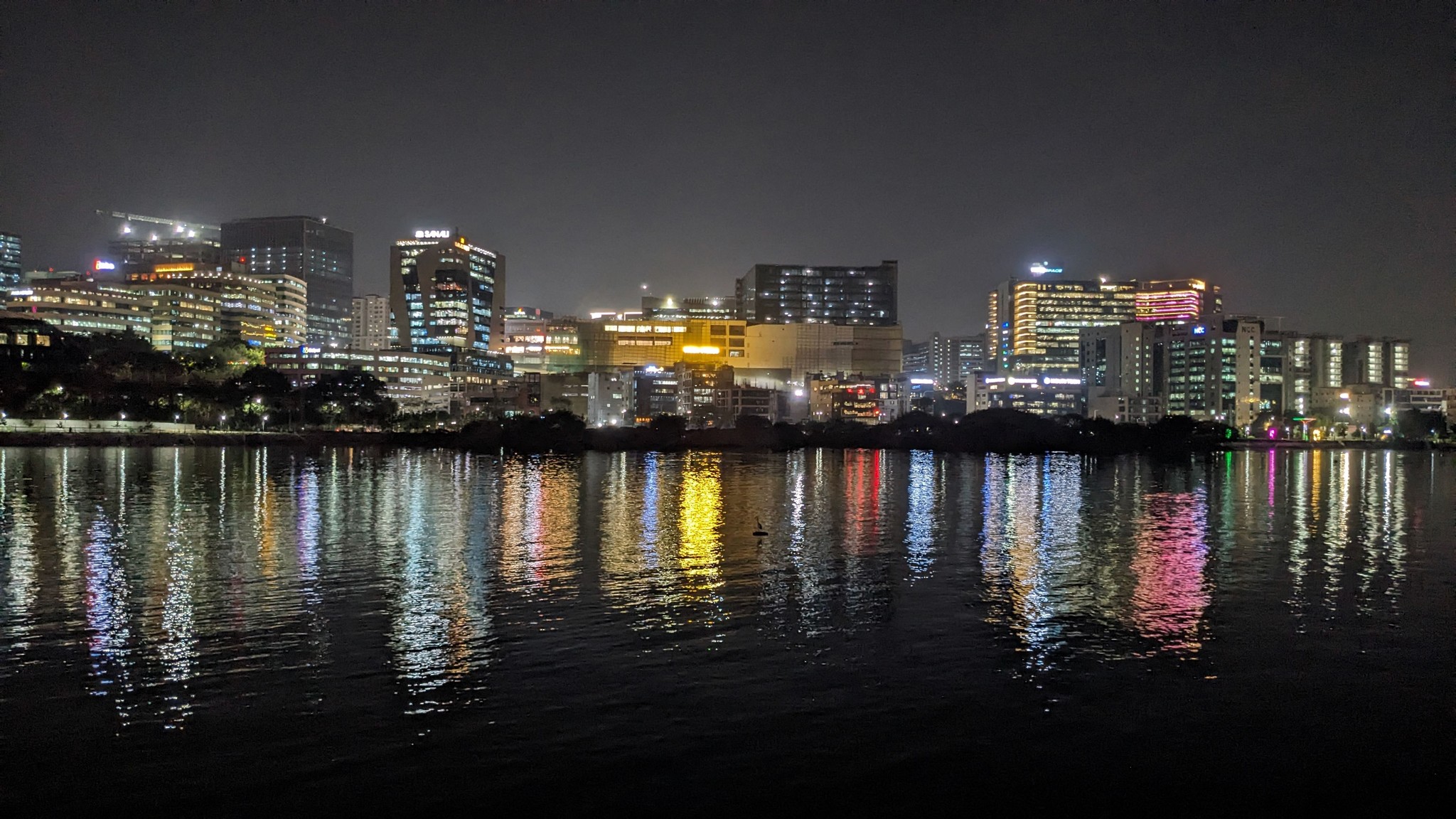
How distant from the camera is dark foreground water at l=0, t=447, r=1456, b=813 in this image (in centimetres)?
1050

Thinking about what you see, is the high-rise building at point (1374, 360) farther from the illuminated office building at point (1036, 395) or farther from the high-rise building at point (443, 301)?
the high-rise building at point (443, 301)

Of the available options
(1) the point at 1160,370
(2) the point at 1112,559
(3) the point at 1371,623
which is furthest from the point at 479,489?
(1) the point at 1160,370

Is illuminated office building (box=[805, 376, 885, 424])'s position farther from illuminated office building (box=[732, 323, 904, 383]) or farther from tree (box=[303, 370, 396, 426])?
tree (box=[303, 370, 396, 426])

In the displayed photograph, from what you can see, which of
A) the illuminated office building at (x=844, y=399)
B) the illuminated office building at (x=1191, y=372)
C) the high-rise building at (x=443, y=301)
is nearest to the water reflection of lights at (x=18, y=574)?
the illuminated office building at (x=844, y=399)

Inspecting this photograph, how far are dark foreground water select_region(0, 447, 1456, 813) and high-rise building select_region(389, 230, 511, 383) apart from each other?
156676mm

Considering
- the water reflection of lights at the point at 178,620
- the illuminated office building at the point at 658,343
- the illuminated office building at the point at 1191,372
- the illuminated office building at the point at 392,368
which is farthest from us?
the illuminated office building at the point at 658,343

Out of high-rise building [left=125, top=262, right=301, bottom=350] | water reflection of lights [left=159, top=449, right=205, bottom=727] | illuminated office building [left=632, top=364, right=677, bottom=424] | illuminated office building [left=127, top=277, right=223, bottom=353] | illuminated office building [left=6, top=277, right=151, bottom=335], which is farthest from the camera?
high-rise building [left=125, top=262, right=301, bottom=350]

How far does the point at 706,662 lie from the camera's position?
14617 mm

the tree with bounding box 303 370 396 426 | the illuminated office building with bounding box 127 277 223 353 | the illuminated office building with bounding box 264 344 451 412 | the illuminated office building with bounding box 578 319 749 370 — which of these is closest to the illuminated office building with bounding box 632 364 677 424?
the illuminated office building with bounding box 578 319 749 370

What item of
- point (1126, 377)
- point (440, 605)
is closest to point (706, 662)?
point (440, 605)

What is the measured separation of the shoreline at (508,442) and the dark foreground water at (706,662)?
66.8m

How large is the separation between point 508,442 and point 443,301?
95717 millimetres

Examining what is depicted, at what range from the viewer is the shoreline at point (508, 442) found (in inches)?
3538

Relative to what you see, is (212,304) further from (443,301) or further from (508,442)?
(508,442)
